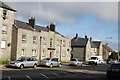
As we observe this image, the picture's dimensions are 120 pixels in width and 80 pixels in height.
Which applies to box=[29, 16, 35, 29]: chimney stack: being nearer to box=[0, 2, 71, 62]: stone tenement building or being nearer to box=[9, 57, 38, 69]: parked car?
box=[0, 2, 71, 62]: stone tenement building

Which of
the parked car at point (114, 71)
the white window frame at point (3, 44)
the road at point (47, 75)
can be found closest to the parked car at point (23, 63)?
the road at point (47, 75)

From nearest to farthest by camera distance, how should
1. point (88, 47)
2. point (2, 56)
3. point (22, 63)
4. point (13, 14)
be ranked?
1. point (22, 63)
2. point (2, 56)
3. point (13, 14)
4. point (88, 47)

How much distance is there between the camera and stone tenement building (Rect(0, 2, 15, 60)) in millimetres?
35656

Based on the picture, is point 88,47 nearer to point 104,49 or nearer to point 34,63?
point 104,49

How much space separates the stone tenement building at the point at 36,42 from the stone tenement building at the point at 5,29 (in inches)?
35.9

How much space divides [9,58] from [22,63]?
38.8ft

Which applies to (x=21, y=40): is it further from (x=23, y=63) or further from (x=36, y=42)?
(x=23, y=63)

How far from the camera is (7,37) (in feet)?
122

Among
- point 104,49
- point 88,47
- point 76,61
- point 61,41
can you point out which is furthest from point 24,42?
point 104,49

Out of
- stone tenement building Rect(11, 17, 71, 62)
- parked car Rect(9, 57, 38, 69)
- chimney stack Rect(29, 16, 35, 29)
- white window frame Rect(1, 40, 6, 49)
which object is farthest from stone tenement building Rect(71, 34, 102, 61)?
parked car Rect(9, 57, 38, 69)

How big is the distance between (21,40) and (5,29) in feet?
12.4

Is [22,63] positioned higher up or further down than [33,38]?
further down

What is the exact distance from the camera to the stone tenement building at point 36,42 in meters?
38.0

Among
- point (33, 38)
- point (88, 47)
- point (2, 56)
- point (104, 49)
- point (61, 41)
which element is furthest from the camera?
point (104, 49)
